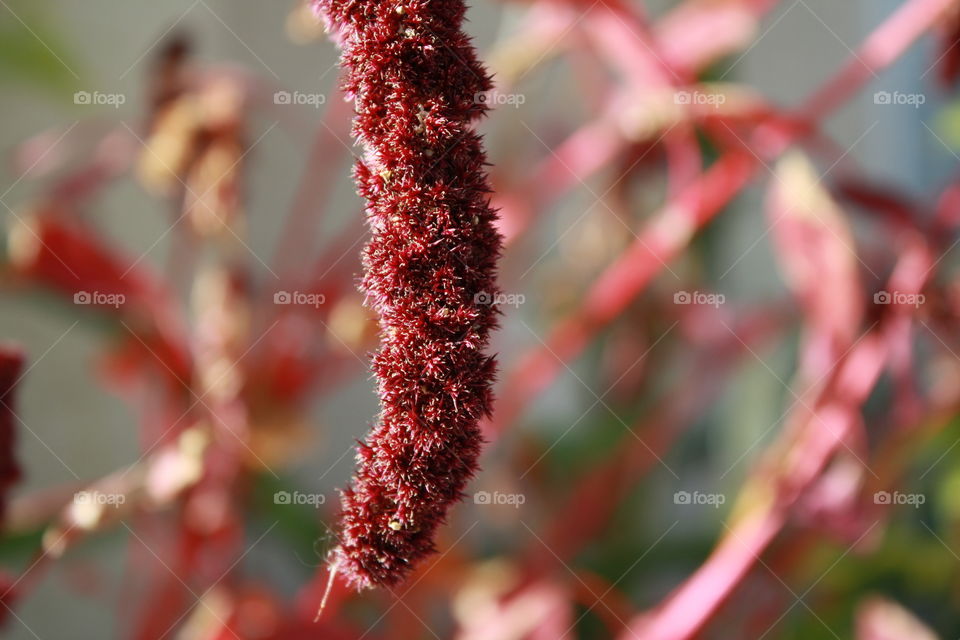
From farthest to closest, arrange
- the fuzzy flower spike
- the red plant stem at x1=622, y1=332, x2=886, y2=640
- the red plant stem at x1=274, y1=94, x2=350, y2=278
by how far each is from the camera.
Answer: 1. the red plant stem at x1=274, y1=94, x2=350, y2=278
2. the red plant stem at x1=622, y1=332, x2=886, y2=640
3. the fuzzy flower spike

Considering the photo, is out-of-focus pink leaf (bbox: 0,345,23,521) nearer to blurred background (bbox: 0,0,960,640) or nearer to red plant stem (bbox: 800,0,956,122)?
blurred background (bbox: 0,0,960,640)

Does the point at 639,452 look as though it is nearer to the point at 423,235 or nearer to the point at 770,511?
the point at 770,511

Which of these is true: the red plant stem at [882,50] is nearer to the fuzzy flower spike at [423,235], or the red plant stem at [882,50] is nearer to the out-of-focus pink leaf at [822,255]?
the out-of-focus pink leaf at [822,255]

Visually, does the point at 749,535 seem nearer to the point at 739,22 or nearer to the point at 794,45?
the point at 739,22

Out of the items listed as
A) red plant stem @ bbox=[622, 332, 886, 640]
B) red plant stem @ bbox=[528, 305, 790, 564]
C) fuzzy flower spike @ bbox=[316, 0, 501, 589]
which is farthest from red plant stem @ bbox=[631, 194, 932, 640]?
fuzzy flower spike @ bbox=[316, 0, 501, 589]

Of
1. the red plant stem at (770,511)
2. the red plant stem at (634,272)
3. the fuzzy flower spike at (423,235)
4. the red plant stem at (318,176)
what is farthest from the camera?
the red plant stem at (318,176)

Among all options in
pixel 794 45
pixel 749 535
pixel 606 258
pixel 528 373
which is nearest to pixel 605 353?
pixel 606 258

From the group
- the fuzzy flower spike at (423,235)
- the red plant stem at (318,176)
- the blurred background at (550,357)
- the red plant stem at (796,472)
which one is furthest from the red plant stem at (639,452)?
the fuzzy flower spike at (423,235)
